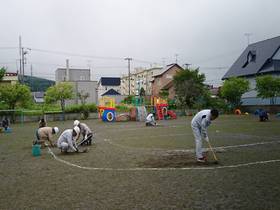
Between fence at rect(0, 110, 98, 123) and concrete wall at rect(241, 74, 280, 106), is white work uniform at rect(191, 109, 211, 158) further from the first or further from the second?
concrete wall at rect(241, 74, 280, 106)

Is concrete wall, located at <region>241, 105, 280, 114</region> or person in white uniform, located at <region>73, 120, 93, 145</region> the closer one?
person in white uniform, located at <region>73, 120, 93, 145</region>

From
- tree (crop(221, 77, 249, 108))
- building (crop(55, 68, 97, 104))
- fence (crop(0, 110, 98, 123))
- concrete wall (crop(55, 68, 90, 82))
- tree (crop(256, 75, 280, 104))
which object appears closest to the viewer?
fence (crop(0, 110, 98, 123))

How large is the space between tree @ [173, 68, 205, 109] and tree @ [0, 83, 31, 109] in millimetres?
19230

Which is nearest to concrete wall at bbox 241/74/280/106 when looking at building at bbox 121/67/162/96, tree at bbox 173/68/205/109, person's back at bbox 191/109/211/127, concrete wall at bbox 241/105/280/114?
concrete wall at bbox 241/105/280/114

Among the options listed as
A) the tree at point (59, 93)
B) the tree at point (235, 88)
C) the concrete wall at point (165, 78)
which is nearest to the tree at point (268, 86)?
the tree at point (235, 88)

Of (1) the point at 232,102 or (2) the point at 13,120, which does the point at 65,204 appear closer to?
(2) the point at 13,120

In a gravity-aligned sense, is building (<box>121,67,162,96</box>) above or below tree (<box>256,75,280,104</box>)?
above

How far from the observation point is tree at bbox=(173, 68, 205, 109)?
4200 cm

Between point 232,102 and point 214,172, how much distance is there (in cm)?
3662

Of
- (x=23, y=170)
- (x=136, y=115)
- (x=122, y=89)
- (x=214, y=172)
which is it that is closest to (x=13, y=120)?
(x=136, y=115)

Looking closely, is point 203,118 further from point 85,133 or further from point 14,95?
point 14,95

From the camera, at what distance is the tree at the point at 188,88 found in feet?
138

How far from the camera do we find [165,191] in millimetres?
6332

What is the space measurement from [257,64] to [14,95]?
32.2 metres
